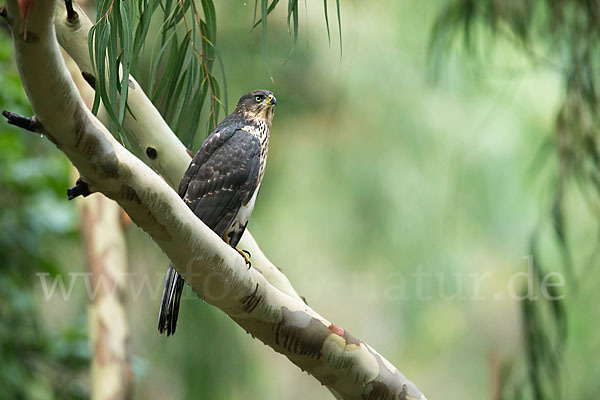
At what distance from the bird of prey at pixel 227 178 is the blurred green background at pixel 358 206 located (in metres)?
1.06

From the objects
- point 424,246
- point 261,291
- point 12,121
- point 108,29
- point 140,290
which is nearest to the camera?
point 12,121

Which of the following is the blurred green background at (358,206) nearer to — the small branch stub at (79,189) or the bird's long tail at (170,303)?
the bird's long tail at (170,303)

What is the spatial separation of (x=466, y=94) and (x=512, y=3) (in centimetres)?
302

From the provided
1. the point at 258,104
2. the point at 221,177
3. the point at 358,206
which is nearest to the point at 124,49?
the point at 221,177

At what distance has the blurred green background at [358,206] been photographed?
3367 mm

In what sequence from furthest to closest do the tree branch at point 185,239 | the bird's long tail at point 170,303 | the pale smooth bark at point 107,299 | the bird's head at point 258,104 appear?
the pale smooth bark at point 107,299 → the bird's head at point 258,104 → the bird's long tail at point 170,303 → the tree branch at point 185,239

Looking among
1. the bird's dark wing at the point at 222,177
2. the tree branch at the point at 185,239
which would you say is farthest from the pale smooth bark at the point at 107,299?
the tree branch at the point at 185,239

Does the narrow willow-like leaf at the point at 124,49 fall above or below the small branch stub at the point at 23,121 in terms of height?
above

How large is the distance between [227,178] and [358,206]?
322 cm

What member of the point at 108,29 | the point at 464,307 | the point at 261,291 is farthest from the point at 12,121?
the point at 464,307

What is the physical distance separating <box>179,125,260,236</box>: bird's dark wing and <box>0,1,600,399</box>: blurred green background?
1.09m

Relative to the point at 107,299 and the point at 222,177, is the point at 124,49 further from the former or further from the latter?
the point at 107,299

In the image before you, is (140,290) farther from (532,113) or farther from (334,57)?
(532,113)

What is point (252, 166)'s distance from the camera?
2.16m
